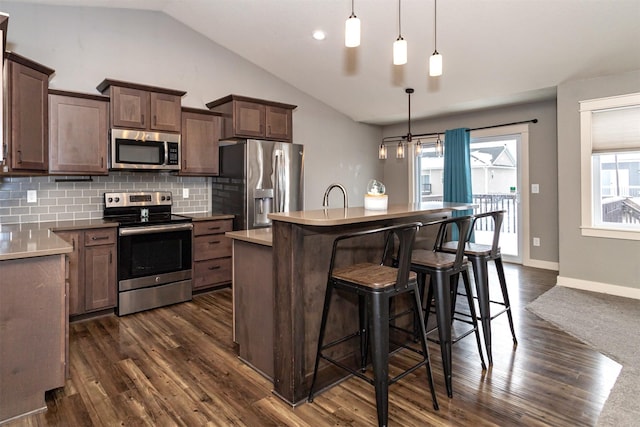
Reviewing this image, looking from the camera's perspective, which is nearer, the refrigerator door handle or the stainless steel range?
the stainless steel range

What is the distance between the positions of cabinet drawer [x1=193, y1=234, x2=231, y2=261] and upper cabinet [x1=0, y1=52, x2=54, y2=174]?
1.56 m

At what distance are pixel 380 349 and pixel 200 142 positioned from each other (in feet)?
11.3

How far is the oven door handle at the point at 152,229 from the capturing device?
352 centimetres

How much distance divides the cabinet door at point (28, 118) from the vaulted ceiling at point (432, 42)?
1340 mm

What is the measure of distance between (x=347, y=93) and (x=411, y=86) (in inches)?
40.3

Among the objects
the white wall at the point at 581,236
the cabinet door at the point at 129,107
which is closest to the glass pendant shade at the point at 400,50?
the cabinet door at the point at 129,107

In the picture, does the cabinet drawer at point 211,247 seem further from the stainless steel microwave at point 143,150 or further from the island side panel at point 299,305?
the island side panel at point 299,305

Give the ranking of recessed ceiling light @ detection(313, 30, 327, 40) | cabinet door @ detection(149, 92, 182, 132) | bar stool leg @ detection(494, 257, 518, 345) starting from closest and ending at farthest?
bar stool leg @ detection(494, 257, 518, 345) → cabinet door @ detection(149, 92, 182, 132) → recessed ceiling light @ detection(313, 30, 327, 40)

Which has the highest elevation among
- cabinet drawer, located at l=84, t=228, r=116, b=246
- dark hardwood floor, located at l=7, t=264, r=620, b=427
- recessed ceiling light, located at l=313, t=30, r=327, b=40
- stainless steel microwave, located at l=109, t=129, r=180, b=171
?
recessed ceiling light, located at l=313, t=30, r=327, b=40

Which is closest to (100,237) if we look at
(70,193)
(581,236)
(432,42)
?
(70,193)

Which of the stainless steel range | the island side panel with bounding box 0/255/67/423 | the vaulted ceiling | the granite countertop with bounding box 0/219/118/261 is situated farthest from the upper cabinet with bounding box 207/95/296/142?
the island side panel with bounding box 0/255/67/423

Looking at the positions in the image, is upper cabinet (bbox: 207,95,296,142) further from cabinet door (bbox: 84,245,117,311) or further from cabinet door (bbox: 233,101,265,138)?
cabinet door (bbox: 84,245,117,311)

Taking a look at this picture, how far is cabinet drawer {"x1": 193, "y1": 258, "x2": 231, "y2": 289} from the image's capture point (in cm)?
413

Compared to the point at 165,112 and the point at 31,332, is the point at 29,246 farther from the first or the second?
the point at 165,112
